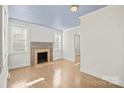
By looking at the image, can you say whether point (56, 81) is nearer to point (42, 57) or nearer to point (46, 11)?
point (46, 11)

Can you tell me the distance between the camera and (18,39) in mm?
5180

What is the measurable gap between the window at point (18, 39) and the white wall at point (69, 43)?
3170mm

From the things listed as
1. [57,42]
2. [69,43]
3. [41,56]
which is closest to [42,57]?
[41,56]

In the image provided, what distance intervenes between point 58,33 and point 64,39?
71cm

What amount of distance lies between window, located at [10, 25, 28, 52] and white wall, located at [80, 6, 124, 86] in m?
3.12

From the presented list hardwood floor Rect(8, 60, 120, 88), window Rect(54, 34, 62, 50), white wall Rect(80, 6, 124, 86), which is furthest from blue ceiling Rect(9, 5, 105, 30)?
window Rect(54, 34, 62, 50)

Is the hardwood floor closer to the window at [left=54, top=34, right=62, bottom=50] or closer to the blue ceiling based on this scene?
the blue ceiling

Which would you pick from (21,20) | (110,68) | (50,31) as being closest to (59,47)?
(50,31)

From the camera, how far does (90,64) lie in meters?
4.02

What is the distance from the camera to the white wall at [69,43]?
7084mm

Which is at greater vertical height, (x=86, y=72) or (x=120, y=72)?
(x=120, y=72)

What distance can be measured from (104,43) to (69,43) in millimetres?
4194

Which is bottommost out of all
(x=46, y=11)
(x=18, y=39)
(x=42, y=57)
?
(x=42, y=57)
